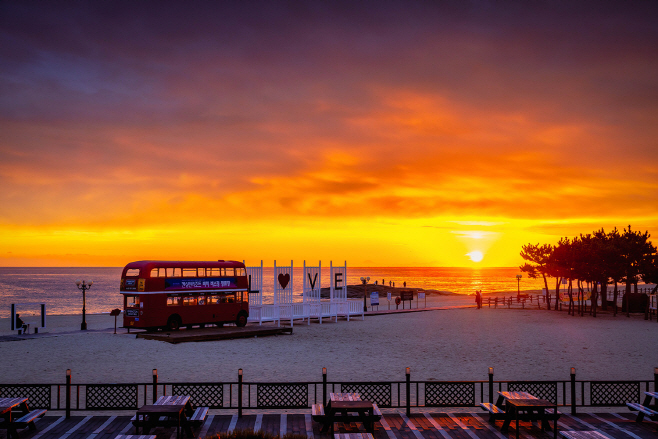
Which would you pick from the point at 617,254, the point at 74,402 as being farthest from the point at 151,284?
the point at 617,254

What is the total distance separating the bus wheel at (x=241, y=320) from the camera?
31516 millimetres

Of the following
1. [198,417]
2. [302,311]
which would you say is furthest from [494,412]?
[302,311]

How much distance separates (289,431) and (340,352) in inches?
459

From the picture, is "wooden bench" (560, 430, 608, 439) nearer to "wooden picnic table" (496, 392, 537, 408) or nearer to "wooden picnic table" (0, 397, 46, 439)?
"wooden picnic table" (496, 392, 537, 408)

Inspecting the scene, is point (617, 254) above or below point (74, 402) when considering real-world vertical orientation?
above

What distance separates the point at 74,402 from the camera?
13375 millimetres

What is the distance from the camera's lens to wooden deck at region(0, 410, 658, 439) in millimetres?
10422

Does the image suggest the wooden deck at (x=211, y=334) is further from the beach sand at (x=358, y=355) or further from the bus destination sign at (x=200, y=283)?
the bus destination sign at (x=200, y=283)

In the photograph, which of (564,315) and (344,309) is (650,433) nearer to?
(344,309)

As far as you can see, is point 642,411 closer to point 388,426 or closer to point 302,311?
point 388,426

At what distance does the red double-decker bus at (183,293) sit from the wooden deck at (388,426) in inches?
651

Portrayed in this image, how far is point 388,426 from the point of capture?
11000 millimetres

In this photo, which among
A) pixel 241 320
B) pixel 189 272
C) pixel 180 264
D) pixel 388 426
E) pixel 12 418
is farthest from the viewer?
pixel 241 320

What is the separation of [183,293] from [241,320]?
4475mm
